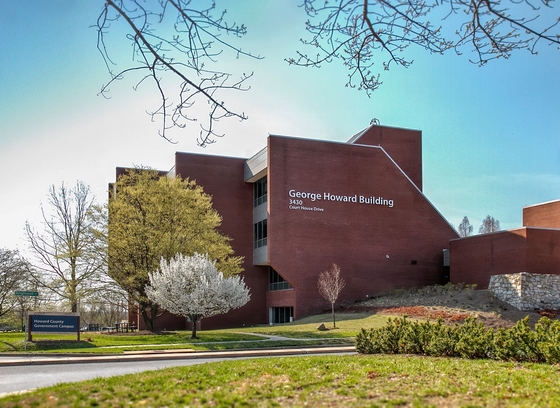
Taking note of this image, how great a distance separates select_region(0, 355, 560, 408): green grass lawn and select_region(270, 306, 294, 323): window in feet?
111

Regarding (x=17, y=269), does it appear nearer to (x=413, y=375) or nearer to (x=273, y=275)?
(x=273, y=275)

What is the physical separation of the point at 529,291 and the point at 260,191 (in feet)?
76.2

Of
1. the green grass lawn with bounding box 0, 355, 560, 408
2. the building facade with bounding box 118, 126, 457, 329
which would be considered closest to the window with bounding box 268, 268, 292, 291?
the building facade with bounding box 118, 126, 457, 329

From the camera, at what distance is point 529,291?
34.3 meters

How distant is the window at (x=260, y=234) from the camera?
48.2 m

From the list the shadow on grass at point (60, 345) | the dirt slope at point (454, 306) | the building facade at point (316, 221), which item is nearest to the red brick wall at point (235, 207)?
the building facade at point (316, 221)

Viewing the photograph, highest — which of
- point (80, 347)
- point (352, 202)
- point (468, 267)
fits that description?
point (352, 202)

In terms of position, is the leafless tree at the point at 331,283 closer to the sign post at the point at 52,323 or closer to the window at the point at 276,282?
the window at the point at 276,282

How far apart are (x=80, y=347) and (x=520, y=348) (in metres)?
16.7

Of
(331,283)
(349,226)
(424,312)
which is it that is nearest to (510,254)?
(424,312)

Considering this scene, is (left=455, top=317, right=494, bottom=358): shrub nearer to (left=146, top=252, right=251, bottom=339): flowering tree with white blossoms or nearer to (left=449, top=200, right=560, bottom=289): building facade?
(left=146, top=252, right=251, bottom=339): flowering tree with white blossoms

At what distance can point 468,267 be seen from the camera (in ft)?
139

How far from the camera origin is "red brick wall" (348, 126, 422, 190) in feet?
170

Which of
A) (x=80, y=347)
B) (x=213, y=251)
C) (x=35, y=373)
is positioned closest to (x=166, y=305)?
(x=80, y=347)
